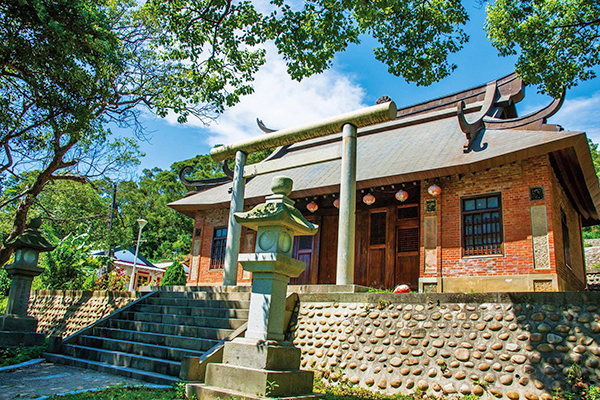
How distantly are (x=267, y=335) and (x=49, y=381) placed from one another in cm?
347

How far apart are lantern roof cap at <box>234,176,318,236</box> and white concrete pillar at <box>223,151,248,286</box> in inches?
170

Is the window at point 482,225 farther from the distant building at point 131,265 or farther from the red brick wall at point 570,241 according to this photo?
the distant building at point 131,265

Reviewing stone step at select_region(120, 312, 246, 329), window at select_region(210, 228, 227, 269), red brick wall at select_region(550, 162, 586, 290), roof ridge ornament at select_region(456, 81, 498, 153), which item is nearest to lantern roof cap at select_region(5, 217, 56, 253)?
stone step at select_region(120, 312, 246, 329)

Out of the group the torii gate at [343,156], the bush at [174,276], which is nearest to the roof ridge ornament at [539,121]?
the torii gate at [343,156]

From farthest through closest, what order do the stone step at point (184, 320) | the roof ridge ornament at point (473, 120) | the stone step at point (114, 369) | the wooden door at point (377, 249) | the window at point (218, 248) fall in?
the window at point (218, 248), the wooden door at point (377, 249), the roof ridge ornament at point (473, 120), the stone step at point (184, 320), the stone step at point (114, 369)

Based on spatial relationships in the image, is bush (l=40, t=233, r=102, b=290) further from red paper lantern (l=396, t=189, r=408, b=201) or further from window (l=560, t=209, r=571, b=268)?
window (l=560, t=209, r=571, b=268)

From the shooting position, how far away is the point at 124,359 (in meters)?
6.75

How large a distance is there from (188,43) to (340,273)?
5096 millimetres

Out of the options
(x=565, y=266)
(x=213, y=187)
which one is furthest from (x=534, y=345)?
(x=213, y=187)

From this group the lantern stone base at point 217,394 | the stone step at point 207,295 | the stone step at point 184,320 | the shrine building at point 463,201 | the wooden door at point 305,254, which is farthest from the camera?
the wooden door at point 305,254

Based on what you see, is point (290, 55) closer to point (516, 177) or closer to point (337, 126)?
point (337, 126)

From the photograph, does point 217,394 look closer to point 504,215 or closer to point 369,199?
point 369,199

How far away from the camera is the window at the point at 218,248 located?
1478cm

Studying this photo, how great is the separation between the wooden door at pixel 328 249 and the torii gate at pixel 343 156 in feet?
11.7
